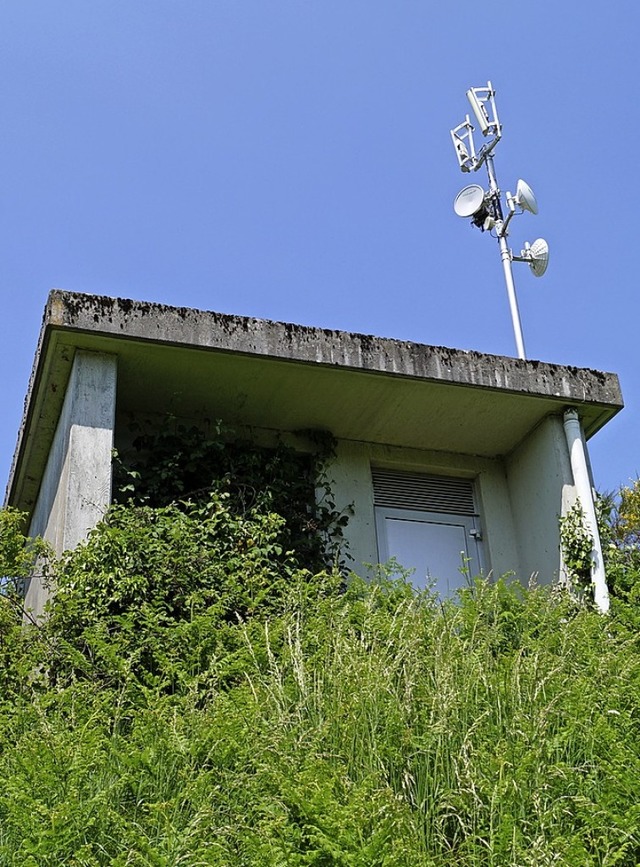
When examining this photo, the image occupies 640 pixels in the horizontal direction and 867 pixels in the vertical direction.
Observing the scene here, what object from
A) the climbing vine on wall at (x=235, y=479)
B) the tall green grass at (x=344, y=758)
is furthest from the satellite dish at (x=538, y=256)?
the tall green grass at (x=344, y=758)

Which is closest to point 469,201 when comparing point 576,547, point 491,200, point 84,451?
point 491,200

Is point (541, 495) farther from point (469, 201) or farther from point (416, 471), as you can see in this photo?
point (469, 201)

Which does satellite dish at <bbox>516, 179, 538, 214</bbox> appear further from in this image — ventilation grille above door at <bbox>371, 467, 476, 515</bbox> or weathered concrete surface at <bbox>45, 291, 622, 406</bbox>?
ventilation grille above door at <bbox>371, 467, 476, 515</bbox>

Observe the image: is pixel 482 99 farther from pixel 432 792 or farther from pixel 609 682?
pixel 432 792

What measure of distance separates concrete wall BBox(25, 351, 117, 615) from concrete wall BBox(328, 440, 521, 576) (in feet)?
7.64

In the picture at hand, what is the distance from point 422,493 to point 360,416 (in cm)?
98

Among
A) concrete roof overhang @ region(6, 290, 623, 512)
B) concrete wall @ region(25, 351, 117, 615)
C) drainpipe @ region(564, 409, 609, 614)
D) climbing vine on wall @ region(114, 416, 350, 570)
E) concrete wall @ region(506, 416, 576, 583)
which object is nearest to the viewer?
concrete wall @ region(25, 351, 117, 615)

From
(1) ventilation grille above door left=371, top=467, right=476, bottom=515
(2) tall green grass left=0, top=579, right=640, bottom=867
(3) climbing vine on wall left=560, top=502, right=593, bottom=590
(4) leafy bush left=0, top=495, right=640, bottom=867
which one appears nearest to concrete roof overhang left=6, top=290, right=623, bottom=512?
(1) ventilation grille above door left=371, top=467, right=476, bottom=515

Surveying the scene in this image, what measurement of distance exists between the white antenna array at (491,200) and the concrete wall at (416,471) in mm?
2381

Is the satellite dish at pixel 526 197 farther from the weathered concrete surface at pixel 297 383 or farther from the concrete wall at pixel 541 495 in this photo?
the concrete wall at pixel 541 495

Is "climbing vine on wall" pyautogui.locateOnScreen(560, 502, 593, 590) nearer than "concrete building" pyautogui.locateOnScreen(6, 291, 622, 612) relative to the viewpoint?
No

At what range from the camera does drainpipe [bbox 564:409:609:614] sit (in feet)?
32.1

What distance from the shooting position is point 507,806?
17.6ft

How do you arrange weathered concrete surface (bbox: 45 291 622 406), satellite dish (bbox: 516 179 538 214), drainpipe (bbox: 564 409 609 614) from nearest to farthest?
weathered concrete surface (bbox: 45 291 622 406) → drainpipe (bbox: 564 409 609 614) → satellite dish (bbox: 516 179 538 214)
